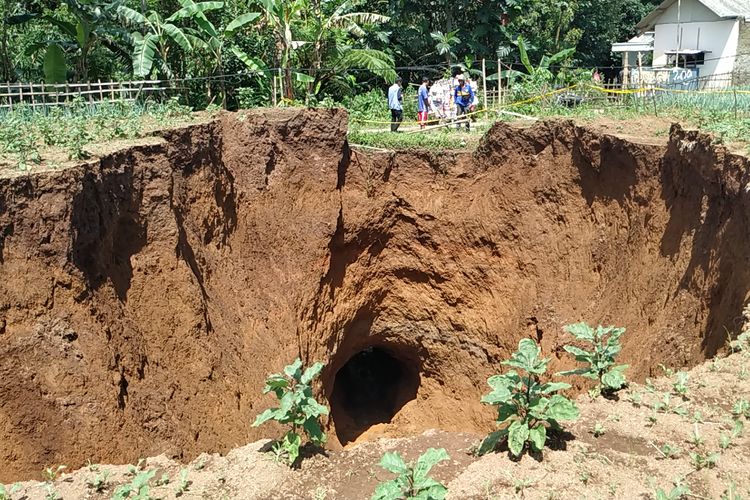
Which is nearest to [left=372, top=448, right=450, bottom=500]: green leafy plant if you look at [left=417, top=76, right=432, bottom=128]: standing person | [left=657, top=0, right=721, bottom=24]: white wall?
[left=417, top=76, right=432, bottom=128]: standing person

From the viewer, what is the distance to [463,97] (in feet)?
49.9

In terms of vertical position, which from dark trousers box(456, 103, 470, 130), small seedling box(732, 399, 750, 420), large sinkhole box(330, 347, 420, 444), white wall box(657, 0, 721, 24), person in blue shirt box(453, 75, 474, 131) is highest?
white wall box(657, 0, 721, 24)

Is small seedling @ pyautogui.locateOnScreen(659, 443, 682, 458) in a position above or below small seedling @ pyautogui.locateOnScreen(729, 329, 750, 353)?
below

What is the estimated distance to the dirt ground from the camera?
4.54m

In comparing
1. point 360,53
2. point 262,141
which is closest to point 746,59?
point 360,53

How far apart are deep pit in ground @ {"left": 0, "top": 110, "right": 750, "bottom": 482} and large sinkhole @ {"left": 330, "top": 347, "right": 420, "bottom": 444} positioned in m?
0.06

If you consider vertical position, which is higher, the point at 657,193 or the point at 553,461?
the point at 657,193

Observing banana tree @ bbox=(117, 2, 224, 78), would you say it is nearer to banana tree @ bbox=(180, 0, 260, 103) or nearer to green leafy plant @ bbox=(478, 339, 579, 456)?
banana tree @ bbox=(180, 0, 260, 103)

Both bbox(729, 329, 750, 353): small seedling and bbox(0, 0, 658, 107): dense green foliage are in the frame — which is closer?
bbox(729, 329, 750, 353): small seedling

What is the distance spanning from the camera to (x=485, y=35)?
21.5m

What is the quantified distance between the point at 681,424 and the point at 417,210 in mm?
8131

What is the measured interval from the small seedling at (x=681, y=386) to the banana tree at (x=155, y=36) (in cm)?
1179

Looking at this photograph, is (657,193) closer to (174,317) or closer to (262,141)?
(262,141)

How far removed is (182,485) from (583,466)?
9.79 feet
